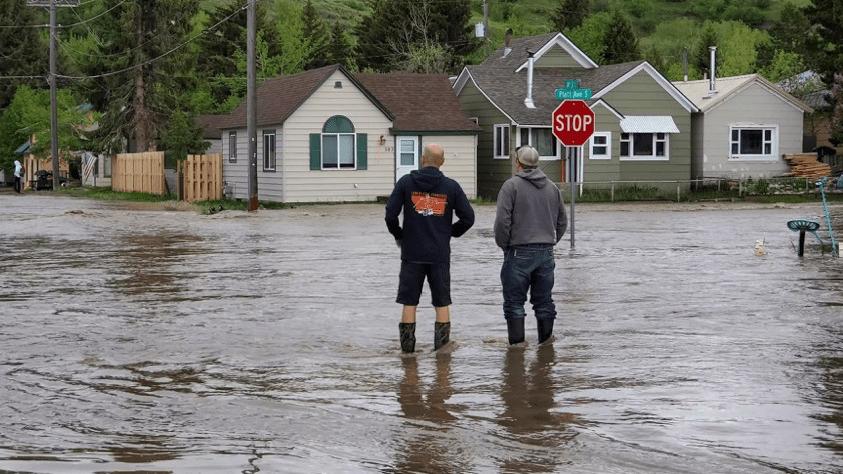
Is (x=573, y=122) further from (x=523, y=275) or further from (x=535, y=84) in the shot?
(x=535, y=84)

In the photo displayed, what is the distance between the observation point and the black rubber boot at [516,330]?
40.5 feet

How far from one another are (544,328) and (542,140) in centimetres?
3789

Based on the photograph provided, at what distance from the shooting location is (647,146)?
52094 millimetres

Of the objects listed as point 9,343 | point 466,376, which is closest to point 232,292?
point 9,343

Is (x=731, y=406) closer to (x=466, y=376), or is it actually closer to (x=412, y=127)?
(x=466, y=376)

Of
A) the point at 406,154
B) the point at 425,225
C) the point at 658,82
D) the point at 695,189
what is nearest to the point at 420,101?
the point at 406,154

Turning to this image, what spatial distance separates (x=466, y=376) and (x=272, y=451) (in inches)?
125

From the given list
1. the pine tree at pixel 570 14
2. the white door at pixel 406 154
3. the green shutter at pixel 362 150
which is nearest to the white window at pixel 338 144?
the green shutter at pixel 362 150

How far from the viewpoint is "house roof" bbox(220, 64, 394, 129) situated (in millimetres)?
45375

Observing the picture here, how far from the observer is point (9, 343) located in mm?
12703

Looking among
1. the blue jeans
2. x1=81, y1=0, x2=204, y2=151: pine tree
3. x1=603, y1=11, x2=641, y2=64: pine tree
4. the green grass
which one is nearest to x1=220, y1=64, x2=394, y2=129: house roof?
the green grass

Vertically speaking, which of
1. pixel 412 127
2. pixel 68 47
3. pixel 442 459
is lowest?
pixel 442 459

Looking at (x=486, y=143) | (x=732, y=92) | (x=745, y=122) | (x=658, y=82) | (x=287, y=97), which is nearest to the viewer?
(x=287, y=97)

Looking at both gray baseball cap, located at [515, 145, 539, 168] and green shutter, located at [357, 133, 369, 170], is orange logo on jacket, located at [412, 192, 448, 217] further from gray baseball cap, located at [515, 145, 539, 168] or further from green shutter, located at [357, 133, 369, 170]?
green shutter, located at [357, 133, 369, 170]
